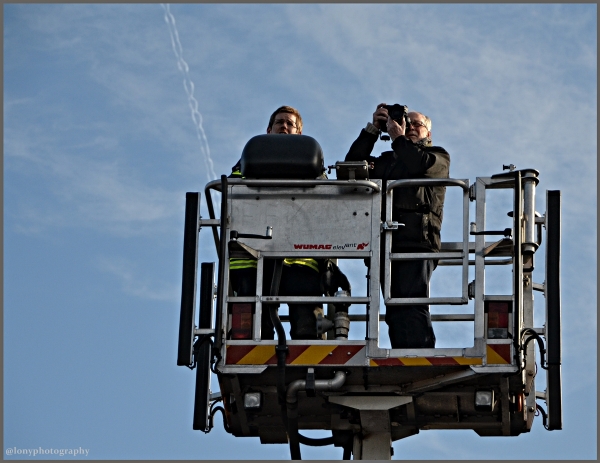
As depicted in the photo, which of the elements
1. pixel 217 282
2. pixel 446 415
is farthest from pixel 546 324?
pixel 217 282

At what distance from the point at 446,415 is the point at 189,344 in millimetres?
2211

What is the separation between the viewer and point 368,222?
10414 millimetres

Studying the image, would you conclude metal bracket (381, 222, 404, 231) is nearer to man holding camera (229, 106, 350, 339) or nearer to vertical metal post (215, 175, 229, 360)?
man holding camera (229, 106, 350, 339)

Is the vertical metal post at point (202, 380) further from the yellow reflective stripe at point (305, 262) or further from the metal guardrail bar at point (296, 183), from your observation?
the metal guardrail bar at point (296, 183)

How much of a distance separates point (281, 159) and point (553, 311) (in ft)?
8.32

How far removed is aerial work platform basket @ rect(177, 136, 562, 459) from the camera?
9.91 m

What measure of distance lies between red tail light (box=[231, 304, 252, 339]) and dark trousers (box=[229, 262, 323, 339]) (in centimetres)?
25

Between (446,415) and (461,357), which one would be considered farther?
(446,415)

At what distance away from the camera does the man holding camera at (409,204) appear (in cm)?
1019

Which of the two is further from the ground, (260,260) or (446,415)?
(260,260)

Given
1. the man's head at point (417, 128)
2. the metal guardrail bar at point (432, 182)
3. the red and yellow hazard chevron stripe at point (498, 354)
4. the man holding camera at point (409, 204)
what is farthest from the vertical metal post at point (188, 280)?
the red and yellow hazard chevron stripe at point (498, 354)

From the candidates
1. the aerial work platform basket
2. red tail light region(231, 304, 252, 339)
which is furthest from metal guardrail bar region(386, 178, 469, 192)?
red tail light region(231, 304, 252, 339)

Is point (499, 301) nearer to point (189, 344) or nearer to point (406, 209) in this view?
point (406, 209)

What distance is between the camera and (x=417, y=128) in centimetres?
1142
